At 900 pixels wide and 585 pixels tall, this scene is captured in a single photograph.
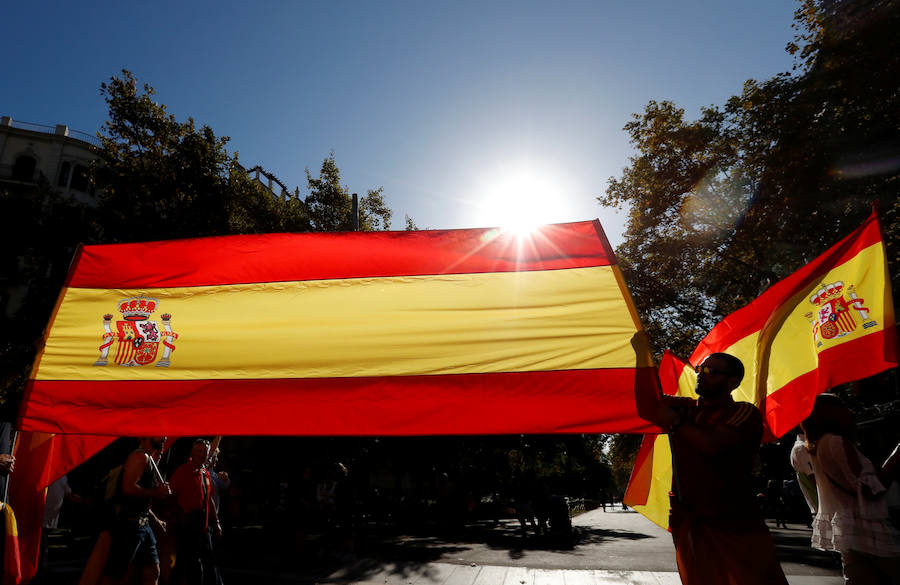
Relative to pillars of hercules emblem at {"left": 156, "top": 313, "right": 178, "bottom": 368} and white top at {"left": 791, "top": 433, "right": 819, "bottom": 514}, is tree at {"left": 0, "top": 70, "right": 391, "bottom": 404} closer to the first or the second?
pillars of hercules emblem at {"left": 156, "top": 313, "right": 178, "bottom": 368}

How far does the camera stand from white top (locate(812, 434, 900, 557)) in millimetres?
3158

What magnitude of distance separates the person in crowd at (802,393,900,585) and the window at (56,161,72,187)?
4147cm

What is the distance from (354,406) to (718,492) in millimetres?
2024

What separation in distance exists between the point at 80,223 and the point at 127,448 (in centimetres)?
766

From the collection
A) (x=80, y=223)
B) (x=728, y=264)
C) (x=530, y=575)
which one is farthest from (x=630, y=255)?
(x=80, y=223)

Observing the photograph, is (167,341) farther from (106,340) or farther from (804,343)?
(804,343)

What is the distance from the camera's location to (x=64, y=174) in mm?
34094

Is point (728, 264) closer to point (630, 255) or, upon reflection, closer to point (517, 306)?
point (630, 255)

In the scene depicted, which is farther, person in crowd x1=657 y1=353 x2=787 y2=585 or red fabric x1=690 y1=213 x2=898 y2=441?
red fabric x1=690 y1=213 x2=898 y2=441

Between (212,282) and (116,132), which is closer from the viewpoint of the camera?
(212,282)

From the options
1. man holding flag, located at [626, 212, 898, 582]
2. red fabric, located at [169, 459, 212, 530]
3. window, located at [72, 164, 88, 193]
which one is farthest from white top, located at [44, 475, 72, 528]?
window, located at [72, 164, 88, 193]

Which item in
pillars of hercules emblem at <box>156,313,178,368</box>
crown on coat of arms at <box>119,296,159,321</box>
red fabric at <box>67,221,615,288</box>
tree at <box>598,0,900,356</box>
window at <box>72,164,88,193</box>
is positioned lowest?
pillars of hercules emblem at <box>156,313,178,368</box>

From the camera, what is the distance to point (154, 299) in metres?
3.79

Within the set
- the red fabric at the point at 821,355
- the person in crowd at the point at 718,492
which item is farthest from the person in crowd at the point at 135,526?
the red fabric at the point at 821,355
